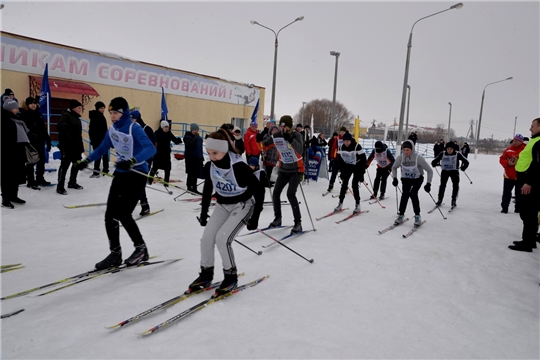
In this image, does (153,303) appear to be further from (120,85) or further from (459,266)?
(120,85)

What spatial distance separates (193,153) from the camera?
31.5 feet

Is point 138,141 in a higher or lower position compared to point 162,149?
higher

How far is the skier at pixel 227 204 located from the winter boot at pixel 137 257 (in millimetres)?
1037

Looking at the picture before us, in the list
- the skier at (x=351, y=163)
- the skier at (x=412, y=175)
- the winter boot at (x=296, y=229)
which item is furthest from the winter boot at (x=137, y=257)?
the skier at (x=351, y=163)

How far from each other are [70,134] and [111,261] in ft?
15.9

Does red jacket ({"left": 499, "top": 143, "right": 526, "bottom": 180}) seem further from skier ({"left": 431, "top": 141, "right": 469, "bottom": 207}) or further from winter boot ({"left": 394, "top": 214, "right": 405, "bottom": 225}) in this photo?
winter boot ({"left": 394, "top": 214, "right": 405, "bottom": 225})

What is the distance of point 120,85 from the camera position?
17.0 m

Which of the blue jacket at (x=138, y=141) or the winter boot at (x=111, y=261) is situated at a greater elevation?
the blue jacket at (x=138, y=141)

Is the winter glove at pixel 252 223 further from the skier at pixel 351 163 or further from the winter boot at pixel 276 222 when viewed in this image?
the skier at pixel 351 163

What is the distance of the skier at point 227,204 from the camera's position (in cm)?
373

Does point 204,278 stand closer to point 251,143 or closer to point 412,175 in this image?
point 412,175

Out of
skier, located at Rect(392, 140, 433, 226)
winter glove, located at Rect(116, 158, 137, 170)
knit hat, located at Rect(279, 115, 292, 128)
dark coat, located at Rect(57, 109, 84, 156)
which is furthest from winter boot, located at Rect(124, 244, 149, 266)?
skier, located at Rect(392, 140, 433, 226)

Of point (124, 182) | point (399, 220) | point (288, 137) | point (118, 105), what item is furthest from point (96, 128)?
point (399, 220)

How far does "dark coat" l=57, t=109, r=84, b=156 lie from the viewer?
798 centimetres
